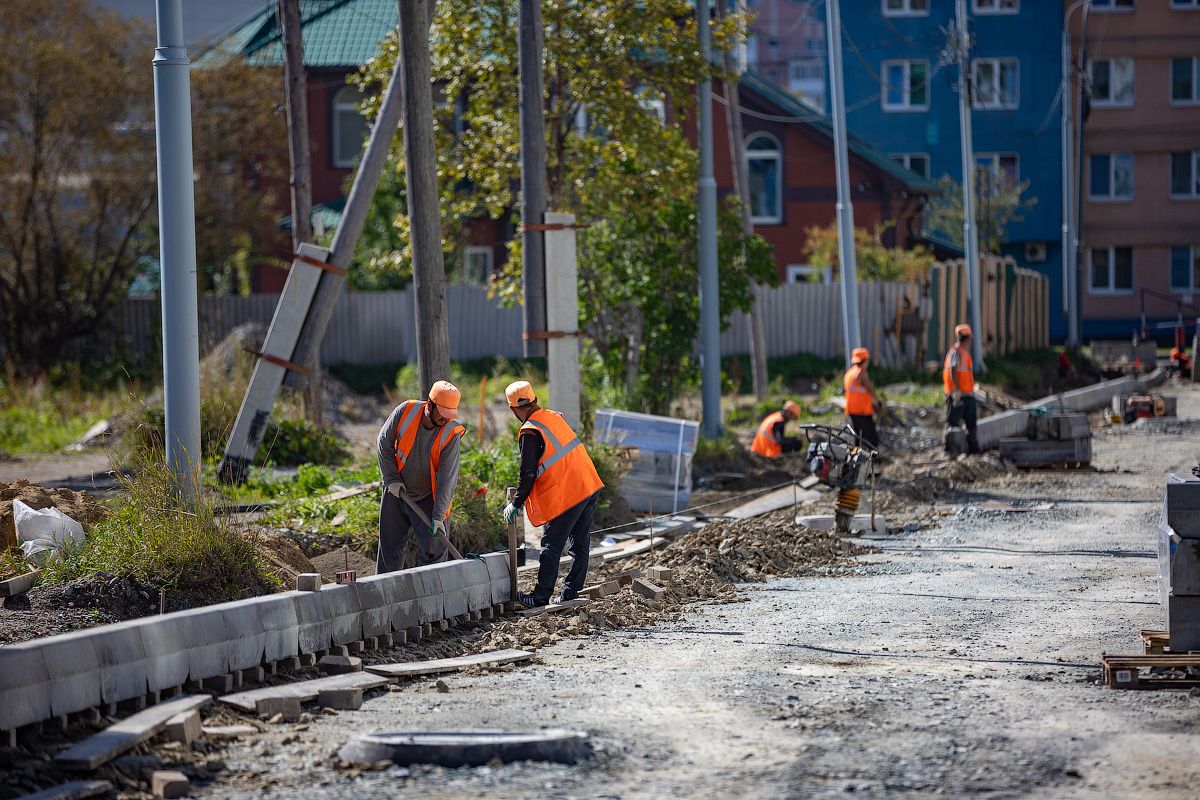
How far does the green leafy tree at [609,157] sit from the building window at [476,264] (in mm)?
13598

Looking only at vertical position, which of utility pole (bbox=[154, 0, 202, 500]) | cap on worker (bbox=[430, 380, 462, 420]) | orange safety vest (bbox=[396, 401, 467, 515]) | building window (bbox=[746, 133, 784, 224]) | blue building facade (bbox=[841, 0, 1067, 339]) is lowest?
orange safety vest (bbox=[396, 401, 467, 515])

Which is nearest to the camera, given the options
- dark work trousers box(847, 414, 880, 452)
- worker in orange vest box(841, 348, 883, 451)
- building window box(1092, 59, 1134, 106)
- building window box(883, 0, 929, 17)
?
worker in orange vest box(841, 348, 883, 451)

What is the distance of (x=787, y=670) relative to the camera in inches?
331

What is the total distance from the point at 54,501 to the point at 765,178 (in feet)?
99.8

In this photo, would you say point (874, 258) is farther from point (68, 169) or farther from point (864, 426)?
point (864, 426)

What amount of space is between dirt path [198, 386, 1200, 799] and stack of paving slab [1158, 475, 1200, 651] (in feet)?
1.72

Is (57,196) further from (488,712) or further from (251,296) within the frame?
(488,712)

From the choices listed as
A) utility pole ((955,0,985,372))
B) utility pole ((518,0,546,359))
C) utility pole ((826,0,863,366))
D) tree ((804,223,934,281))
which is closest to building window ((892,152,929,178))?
tree ((804,223,934,281))

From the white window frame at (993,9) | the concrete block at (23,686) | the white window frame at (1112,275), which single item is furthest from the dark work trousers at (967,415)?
the white window frame at (1112,275)

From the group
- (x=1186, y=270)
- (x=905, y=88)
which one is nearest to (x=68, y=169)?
(x=905, y=88)

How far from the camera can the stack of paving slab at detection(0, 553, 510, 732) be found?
6.88 meters

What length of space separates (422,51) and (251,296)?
21528 mm

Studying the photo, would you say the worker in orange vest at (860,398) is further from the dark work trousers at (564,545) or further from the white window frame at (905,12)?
the white window frame at (905,12)

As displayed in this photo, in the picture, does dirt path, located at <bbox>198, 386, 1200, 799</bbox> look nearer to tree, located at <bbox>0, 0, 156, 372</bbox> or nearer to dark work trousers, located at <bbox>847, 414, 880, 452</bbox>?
dark work trousers, located at <bbox>847, 414, 880, 452</bbox>
